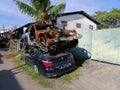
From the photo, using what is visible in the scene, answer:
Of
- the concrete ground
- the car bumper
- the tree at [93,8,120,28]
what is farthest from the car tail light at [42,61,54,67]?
the tree at [93,8,120,28]

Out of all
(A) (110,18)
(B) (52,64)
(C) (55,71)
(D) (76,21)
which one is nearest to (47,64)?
(B) (52,64)

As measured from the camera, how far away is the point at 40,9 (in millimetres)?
23484

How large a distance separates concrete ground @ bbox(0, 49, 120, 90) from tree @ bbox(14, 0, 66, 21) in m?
11.1

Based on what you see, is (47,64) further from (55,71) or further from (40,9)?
(40,9)

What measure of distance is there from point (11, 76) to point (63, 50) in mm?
3437

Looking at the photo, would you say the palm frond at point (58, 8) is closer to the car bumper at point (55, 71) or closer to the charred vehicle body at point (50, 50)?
the charred vehicle body at point (50, 50)

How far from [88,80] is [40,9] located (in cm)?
1415

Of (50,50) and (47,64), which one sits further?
(50,50)

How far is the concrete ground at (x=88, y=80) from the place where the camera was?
392 inches

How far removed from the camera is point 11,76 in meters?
13.1

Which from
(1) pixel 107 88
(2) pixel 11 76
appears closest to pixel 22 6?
(2) pixel 11 76

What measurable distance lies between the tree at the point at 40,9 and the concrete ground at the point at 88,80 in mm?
11081

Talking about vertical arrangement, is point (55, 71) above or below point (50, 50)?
below

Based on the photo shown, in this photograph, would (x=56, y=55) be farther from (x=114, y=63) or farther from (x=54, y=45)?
(x=114, y=63)
